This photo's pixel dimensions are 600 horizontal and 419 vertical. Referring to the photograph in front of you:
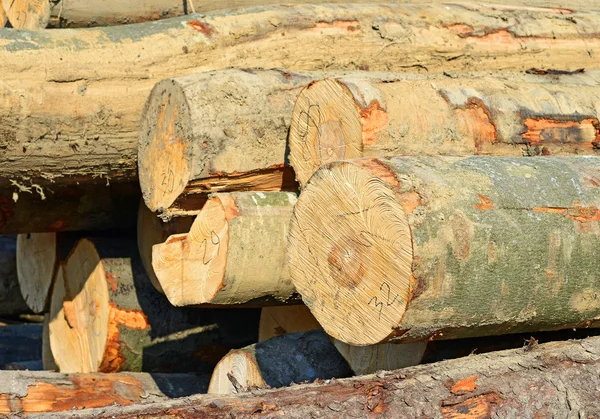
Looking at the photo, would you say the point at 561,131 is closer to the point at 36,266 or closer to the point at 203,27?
the point at 203,27

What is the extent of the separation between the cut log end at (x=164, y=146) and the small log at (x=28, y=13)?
0.77 meters

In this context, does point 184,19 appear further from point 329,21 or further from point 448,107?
point 448,107

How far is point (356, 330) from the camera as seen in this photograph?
222 centimetres

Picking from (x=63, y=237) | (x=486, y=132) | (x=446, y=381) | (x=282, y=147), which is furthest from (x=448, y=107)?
(x=63, y=237)

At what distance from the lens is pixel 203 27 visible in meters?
3.38

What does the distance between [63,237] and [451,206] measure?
277 centimetres

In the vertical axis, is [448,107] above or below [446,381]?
above

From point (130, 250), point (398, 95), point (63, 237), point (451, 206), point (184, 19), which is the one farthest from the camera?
point (63, 237)

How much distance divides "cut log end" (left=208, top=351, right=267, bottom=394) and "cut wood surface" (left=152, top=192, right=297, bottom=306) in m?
0.21

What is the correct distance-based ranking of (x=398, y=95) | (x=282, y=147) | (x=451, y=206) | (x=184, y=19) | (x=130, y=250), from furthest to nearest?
(x=130, y=250) → (x=184, y=19) → (x=282, y=147) → (x=398, y=95) → (x=451, y=206)

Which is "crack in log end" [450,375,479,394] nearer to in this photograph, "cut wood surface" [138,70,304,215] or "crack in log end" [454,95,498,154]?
"crack in log end" [454,95,498,154]

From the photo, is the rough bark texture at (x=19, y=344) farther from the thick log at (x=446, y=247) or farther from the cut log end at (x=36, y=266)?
the thick log at (x=446, y=247)

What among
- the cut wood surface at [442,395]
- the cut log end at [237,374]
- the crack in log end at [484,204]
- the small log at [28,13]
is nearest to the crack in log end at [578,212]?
the crack in log end at [484,204]

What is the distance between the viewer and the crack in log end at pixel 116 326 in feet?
12.5
